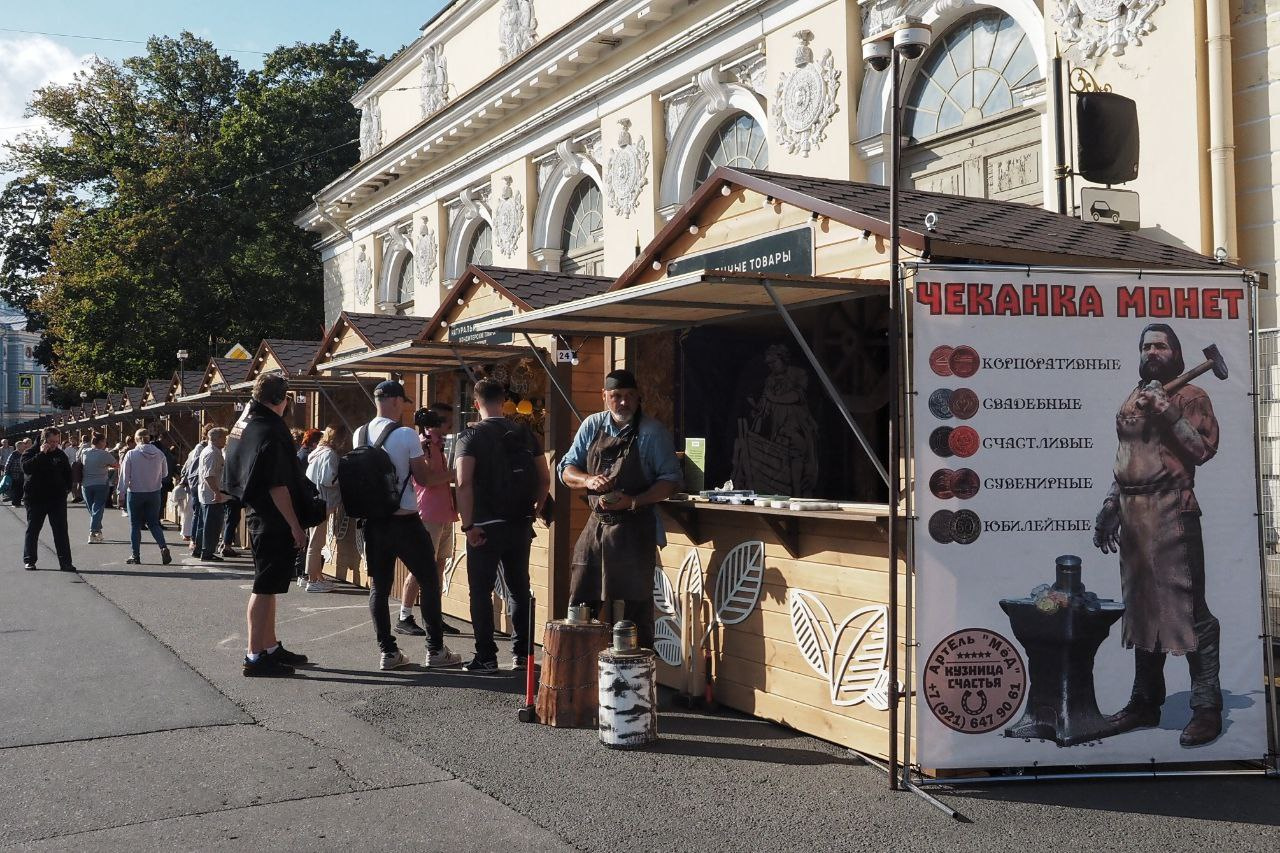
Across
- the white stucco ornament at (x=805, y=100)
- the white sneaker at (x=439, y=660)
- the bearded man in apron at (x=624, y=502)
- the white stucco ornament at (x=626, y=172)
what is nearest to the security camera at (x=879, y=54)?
the bearded man in apron at (x=624, y=502)

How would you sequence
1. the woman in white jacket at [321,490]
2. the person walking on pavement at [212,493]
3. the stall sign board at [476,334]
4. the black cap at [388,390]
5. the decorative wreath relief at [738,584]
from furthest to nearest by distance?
the person walking on pavement at [212,493] < the woman in white jacket at [321,490] < the stall sign board at [476,334] < the black cap at [388,390] < the decorative wreath relief at [738,584]

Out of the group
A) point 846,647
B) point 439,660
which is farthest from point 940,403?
point 439,660

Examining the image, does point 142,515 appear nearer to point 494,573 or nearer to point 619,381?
point 494,573

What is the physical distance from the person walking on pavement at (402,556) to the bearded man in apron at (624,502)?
1552 mm

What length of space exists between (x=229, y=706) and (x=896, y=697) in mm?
3971

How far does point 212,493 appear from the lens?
16.4 meters

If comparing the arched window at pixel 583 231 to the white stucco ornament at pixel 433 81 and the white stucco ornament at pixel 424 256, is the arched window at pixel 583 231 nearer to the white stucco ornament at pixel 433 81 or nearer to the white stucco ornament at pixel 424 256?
the white stucco ornament at pixel 424 256

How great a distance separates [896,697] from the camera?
5520 millimetres

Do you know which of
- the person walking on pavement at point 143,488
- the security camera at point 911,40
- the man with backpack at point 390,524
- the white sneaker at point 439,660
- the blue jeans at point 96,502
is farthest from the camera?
the blue jeans at point 96,502

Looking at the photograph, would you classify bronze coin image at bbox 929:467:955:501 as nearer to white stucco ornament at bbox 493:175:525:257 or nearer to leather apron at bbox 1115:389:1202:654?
A: leather apron at bbox 1115:389:1202:654

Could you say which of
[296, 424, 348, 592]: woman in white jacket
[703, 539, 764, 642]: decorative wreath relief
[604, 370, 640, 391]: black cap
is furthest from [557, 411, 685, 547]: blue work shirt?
[296, 424, 348, 592]: woman in white jacket

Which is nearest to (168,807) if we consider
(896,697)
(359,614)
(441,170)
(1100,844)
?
(896,697)

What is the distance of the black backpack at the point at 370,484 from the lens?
27.0 feet

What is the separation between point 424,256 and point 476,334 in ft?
57.1
